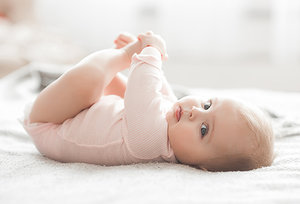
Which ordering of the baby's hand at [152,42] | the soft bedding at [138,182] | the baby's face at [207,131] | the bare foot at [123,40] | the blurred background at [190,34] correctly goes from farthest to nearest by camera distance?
the blurred background at [190,34] < the bare foot at [123,40] < the baby's hand at [152,42] < the baby's face at [207,131] < the soft bedding at [138,182]

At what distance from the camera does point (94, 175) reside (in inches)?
33.2

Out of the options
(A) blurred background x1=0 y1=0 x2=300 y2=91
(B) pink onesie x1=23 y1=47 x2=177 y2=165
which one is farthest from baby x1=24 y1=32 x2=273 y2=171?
(A) blurred background x1=0 y1=0 x2=300 y2=91

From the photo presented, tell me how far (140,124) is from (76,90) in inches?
6.9

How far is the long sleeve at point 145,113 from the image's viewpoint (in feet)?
3.12

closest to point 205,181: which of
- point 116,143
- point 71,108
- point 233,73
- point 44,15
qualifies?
point 116,143

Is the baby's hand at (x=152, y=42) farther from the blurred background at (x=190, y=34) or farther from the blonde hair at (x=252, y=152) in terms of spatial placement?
the blurred background at (x=190, y=34)

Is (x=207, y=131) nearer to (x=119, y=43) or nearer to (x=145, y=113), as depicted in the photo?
(x=145, y=113)

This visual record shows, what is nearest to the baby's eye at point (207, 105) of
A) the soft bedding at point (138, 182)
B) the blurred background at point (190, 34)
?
the soft bedding at point (138, 182)

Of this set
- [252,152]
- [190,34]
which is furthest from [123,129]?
[190,34]

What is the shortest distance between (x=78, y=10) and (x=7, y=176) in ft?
6.31

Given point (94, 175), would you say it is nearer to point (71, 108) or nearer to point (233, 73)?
point (71, 108)

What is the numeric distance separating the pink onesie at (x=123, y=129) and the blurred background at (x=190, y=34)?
1489mm

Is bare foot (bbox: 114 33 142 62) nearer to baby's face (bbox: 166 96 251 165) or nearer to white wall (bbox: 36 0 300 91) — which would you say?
baby's face (bbox: 166 96 251 165)

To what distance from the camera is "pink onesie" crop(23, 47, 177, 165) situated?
958 millimetres
